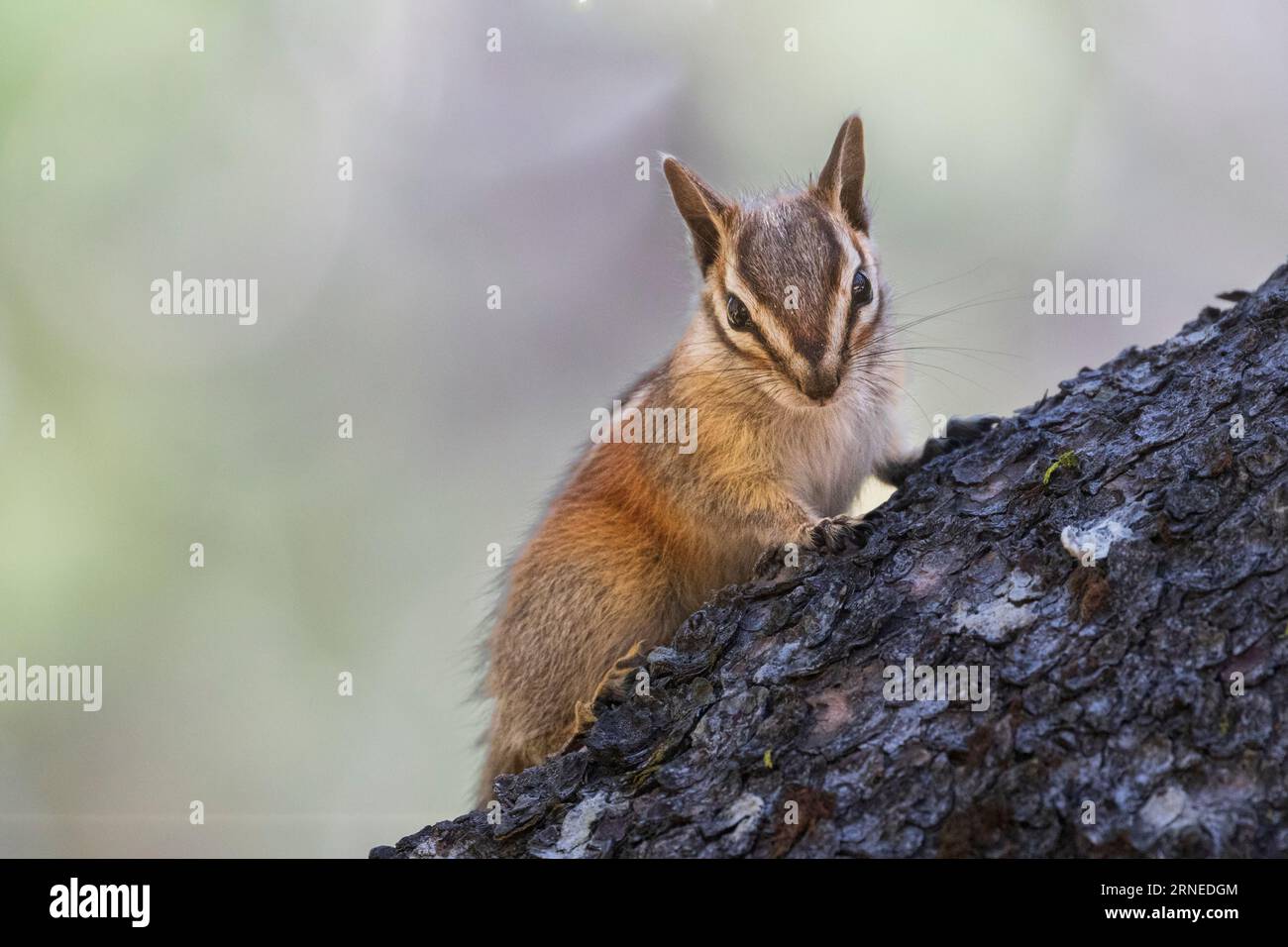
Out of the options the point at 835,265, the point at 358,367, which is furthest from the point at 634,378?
the point at 358,367

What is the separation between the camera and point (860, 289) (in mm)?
3736

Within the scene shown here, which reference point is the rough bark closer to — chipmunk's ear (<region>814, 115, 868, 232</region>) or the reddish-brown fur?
the reddish-brown fur

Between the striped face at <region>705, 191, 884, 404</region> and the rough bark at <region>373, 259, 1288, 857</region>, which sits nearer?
Result: the rough bark at <region>373, 259, 1288, 857</region>

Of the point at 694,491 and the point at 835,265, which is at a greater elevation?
the point at 835,265

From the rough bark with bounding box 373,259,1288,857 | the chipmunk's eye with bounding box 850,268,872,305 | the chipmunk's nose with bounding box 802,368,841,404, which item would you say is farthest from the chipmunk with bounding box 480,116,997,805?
the rough bark with bounding box 373,259,1288,857

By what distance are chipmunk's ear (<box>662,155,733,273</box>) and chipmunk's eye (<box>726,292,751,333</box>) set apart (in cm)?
39

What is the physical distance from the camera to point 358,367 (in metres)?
6.16

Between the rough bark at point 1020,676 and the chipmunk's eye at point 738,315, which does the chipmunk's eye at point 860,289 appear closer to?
the chipmunk's eye at point 738,315

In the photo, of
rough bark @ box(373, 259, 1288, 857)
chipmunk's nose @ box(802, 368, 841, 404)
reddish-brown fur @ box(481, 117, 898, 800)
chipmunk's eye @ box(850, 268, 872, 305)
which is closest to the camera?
rough bark @ box(373, 259, 1288, 857)

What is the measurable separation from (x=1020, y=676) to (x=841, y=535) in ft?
3.15

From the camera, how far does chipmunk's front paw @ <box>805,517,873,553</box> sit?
3240mm

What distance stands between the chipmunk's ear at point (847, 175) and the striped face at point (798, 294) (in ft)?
0.26
